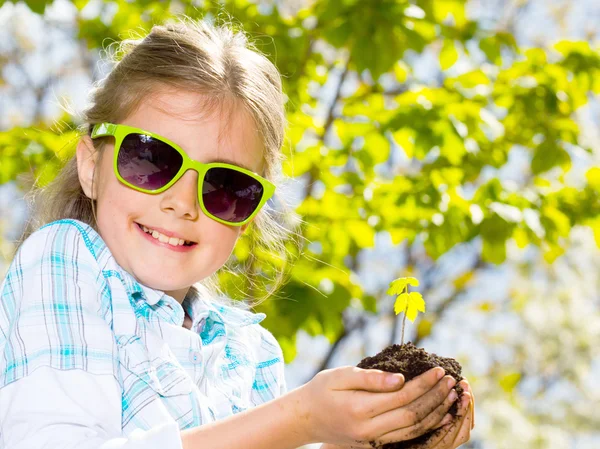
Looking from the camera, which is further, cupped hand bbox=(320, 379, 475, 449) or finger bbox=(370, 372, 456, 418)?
cupped hand bbox=(320, 379, 475, 449)

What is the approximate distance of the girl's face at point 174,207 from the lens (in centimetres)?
149

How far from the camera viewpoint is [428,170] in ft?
11.9

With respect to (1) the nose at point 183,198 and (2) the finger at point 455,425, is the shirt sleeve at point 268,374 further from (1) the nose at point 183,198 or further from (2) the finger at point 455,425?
(2) the finger at point 455,425

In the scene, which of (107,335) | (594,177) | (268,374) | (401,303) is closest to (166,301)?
(107,335)

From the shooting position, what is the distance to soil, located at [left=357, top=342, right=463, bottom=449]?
4.00 ft

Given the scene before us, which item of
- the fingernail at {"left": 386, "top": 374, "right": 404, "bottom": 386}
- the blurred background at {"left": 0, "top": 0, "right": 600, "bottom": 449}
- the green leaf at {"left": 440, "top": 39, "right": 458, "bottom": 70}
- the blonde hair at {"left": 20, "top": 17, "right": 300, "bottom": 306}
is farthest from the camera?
the green leaf at {"left": 440, "top": 39, "right": 458, "bottom": 70}

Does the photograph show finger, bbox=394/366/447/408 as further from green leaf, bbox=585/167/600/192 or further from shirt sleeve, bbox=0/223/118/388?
green leaf, bbox=585/167/600/192

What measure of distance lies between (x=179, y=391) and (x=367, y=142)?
2243 mm

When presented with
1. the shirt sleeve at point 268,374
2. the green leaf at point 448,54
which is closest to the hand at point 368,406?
the shirt sleeve at point 268,374

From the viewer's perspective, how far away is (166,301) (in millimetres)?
1556

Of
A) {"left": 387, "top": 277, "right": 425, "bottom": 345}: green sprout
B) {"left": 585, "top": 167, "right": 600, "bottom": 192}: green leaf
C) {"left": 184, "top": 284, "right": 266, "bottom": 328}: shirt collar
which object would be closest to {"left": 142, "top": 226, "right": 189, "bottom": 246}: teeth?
{"left": 184, "top": 284, "right": 266, "bottom": 328}: shirt collar

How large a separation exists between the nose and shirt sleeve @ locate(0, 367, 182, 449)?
36cm

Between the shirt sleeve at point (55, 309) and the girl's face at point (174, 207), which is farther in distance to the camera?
the girl's face at point (174, 207)

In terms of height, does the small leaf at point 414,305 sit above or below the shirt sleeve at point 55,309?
above
